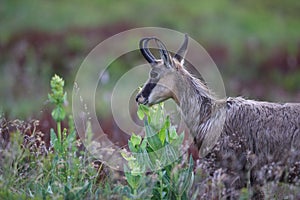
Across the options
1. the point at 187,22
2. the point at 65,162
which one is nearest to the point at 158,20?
the point at 187,22

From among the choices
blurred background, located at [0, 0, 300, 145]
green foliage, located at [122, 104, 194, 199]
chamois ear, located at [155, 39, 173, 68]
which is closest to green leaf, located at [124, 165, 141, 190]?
green foliage, located at [122, 104, 194, 199]

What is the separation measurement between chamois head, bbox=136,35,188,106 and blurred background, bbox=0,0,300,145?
14.5ft

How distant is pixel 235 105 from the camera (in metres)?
7.40

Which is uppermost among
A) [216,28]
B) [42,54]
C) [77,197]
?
[216,28]

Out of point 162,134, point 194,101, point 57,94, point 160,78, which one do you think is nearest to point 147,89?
point 160,78

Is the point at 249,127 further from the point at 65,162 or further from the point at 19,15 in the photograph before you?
the point at 19,15

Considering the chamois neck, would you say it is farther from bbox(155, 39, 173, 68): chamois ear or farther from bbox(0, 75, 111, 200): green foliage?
bbox(0, 75, 111, 200): green foliage

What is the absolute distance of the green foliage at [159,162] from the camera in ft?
19.1

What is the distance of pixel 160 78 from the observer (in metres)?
7.21

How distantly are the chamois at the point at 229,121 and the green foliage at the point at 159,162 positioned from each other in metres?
0.99

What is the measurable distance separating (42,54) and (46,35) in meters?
1.69

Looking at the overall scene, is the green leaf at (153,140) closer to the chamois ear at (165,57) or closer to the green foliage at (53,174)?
the green foliage at (53,174)

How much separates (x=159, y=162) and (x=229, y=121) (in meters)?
1.67

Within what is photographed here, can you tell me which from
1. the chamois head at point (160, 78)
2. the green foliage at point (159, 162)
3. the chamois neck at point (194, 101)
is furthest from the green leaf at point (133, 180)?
the chamois neck at point (194, 101)
